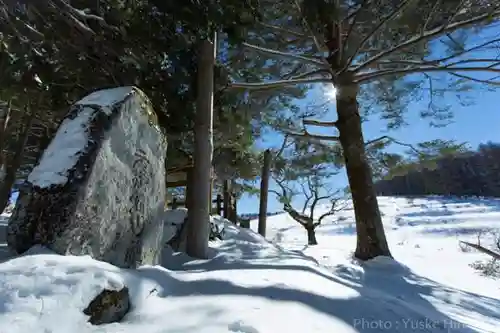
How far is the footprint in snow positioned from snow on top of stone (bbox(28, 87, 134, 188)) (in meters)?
1.26

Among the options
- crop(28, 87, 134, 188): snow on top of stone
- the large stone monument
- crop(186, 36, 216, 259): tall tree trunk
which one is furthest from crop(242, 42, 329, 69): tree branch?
crop(28, 87, 134, 188): snow on top of stone

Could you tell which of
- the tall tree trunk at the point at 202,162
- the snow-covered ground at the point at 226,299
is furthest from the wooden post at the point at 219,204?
the tall tree trunk at the point at 202,162

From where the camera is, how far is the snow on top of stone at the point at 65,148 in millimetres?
2081

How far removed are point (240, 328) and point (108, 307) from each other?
1.96 feet

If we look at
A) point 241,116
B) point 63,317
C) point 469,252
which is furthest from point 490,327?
point 469,252

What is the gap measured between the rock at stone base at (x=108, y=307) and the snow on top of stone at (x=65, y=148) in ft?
2.55

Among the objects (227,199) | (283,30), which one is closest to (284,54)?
(283,30)

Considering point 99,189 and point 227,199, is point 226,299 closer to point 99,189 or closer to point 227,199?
point 99,189

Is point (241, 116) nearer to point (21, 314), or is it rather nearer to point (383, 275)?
point (383, 275)

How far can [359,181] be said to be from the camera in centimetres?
518

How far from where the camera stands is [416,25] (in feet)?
15.1

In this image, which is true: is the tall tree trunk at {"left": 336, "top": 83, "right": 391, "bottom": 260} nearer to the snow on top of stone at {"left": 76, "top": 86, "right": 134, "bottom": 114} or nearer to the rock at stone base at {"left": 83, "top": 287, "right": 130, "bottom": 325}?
the snow on top of stone at {"left": 76, "top": 86, "right": 134, "bottom": 114}

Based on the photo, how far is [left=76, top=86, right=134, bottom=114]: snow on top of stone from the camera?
2446 millimetres

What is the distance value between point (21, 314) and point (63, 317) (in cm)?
15
